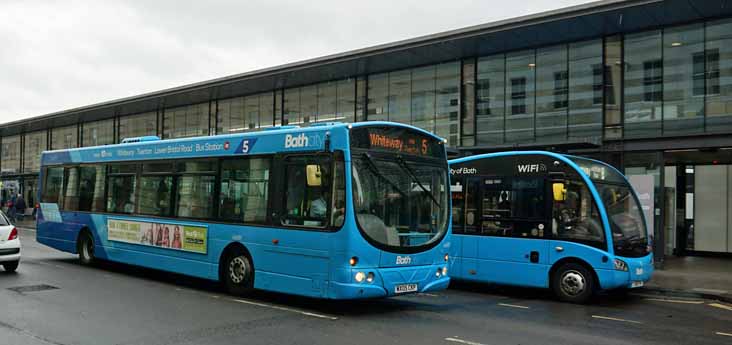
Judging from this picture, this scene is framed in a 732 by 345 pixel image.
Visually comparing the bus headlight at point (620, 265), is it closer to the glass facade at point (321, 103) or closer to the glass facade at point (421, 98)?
the glass facade at point (421, 98)

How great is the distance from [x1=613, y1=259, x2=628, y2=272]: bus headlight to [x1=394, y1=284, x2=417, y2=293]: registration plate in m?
Result: 4.31

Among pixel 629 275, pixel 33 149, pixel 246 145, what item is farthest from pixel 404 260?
pixel 33 149

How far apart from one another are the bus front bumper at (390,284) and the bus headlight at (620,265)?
3793 millimetres

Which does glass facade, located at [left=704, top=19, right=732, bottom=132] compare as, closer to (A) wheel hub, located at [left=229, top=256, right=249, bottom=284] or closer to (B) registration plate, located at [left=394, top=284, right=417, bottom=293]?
(B) registration plate, located at [left=394, top=284, right=417, bottom=293]

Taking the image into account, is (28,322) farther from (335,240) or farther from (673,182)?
(673,182)

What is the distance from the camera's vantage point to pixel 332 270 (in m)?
9.40

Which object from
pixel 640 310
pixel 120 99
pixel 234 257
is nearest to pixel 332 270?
pixel 234 257

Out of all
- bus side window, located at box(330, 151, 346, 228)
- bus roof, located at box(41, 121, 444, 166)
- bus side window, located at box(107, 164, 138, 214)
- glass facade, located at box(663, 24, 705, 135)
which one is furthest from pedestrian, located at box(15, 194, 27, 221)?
glass facade, located at box(663, 24, 705, 135)

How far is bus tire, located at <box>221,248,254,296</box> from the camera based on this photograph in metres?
11.0

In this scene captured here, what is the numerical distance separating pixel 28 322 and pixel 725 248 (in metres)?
21.4

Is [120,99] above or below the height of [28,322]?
above

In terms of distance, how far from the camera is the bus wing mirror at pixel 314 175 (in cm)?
974

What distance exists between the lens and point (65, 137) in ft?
153

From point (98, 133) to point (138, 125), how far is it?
18.7 feet
